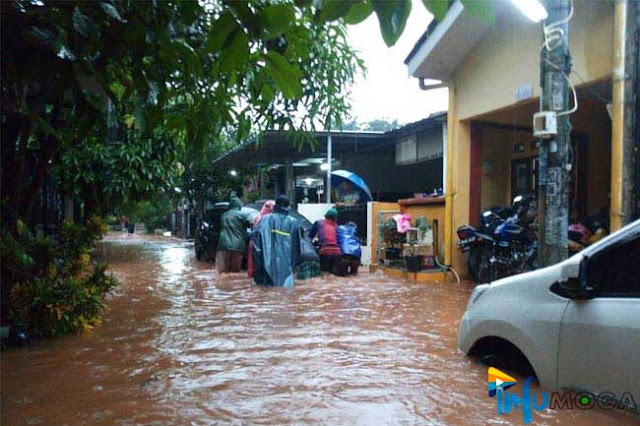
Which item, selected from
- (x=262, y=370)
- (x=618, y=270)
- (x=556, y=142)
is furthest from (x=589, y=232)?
(x=262, y=370)

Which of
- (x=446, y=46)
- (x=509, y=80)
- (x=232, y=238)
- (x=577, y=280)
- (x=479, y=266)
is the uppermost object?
(x=446, y=46)

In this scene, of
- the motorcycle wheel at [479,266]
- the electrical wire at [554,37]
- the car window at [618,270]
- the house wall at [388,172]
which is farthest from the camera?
the house wall at [388,172]

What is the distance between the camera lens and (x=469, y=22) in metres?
8.93

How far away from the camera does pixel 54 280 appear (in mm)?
5590

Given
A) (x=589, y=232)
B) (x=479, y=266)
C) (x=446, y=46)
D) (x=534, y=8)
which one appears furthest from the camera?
(x=446, y=46)

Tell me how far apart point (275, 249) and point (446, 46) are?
15.4 feet

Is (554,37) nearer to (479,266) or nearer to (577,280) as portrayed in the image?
(577,280)

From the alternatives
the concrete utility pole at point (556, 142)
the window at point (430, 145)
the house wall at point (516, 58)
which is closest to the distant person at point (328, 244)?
the house wall at point (516, 58)

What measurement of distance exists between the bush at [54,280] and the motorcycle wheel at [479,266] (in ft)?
19.9

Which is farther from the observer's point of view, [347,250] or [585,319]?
[347,250]

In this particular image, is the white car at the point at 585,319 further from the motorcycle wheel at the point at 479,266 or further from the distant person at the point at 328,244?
the distant person at the point at 328,244

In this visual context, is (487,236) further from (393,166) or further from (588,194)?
(393,166)

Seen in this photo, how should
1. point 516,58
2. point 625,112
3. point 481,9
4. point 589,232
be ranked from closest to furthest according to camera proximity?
point 481,9 → point 625,112 → point 589,232 → point 516,58

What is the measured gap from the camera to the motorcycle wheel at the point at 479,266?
9328 mm
